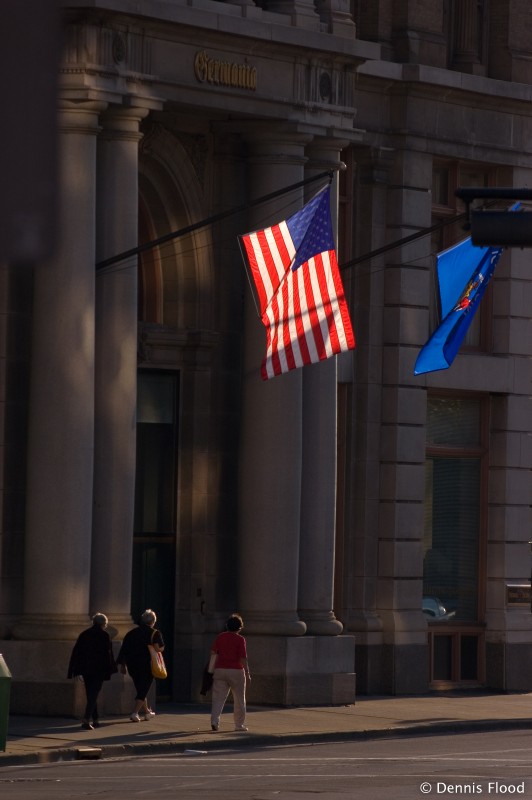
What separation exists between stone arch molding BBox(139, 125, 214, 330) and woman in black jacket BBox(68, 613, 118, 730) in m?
7.00

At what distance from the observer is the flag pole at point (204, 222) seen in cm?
2226

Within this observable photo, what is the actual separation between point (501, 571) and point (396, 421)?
3.85 metres

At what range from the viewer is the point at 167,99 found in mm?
23922

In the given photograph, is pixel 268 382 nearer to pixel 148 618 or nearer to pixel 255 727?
pixel 148 618

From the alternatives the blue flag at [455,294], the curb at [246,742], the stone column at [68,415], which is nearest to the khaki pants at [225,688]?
the curb at [246,742]

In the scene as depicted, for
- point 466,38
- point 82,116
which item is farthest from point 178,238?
point 466,38

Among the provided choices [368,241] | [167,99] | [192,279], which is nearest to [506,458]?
[368,241]

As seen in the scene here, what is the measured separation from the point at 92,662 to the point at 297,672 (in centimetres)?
534

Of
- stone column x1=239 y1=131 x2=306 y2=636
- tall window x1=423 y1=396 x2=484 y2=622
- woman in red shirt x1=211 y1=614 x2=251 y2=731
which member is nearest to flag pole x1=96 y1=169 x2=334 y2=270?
stone column x1=239 y1=131 x2=306 y2=636

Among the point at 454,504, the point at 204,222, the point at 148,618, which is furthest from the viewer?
the point at 454,504

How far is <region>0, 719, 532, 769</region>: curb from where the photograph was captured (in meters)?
17.8

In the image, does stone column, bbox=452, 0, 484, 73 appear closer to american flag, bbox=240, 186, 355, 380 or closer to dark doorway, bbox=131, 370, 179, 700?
dark doorway, bbox=131, 370, 179, 700

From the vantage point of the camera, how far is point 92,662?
2053 centimetres

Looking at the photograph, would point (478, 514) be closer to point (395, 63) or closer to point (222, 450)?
point (222, 450)
